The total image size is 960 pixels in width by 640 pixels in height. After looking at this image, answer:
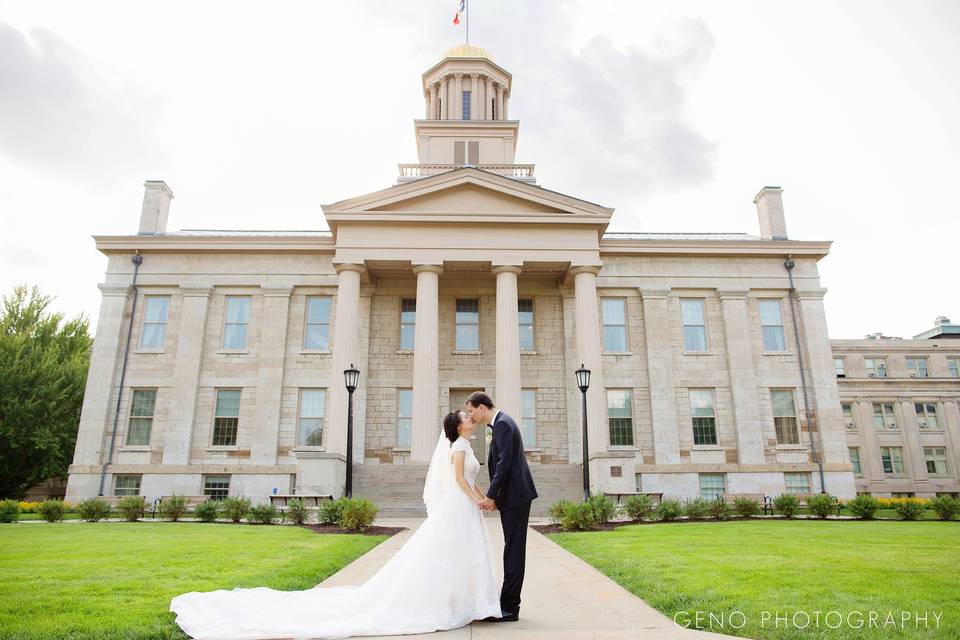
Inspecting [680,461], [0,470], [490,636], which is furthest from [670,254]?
[0,470]

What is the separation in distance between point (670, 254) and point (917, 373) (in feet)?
138

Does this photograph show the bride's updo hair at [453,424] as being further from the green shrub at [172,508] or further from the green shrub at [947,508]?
the green shrub at [947,508]

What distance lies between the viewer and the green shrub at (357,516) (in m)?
16.1

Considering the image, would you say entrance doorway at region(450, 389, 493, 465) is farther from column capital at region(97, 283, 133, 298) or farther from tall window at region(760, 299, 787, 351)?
column capital at region(97, 283, 133, 298)

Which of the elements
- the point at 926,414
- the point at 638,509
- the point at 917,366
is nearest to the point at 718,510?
the point at 638,509

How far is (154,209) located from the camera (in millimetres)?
32844

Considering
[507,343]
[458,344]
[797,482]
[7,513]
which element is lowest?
[7,513]

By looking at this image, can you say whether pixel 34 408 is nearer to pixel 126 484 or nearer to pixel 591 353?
pixel 126 484

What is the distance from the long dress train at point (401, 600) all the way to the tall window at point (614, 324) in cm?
2508

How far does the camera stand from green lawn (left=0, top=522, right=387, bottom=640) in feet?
19.9

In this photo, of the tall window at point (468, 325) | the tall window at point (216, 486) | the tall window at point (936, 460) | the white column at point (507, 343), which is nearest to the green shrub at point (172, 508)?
the tall window at point (216, 486)

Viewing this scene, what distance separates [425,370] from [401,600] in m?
20.1

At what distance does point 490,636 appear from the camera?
18.6 feet

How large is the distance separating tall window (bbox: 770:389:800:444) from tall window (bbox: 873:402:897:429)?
104 ft
